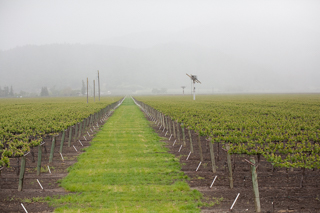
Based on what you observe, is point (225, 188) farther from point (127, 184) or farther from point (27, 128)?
point (27, 128)

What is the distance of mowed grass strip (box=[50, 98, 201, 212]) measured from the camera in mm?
8695

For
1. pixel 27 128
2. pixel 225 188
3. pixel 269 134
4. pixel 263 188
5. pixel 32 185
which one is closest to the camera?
pixel 263 188

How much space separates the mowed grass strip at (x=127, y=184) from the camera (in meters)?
8.70

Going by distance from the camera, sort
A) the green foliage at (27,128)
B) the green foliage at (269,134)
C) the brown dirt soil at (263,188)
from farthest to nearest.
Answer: the green foliage at (27,128)
the green foliage at (269,134)
the brown dirt soil at (263,188)

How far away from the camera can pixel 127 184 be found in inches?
419

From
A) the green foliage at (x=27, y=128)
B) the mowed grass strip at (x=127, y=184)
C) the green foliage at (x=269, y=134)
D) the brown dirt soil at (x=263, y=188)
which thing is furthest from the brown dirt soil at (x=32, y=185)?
the green foliage at (x=269, y=134)

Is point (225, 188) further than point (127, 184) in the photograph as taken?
No

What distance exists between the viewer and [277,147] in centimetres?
1165

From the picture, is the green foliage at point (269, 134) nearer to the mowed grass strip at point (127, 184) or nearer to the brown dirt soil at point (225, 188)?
the brown dirt soil at point (225, 188)

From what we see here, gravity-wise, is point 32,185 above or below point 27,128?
below

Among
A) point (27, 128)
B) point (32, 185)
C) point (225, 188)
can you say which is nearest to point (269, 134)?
point (225, 188)

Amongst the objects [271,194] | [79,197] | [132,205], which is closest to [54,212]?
[79,197]

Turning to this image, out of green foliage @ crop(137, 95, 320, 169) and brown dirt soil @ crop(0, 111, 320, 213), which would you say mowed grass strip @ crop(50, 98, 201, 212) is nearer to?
brown dirt soil @ crop(0, 111, 320, 213)

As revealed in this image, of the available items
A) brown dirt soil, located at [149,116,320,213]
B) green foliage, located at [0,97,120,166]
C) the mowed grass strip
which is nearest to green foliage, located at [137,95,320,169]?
brown dirt soil, located at [149,116,320,213]
